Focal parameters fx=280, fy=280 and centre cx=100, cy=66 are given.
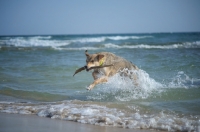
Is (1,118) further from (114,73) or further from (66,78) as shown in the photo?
(66,78)

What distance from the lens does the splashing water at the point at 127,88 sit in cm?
772

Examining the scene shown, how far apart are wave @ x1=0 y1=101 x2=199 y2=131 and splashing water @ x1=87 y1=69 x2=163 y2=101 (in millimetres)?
1386

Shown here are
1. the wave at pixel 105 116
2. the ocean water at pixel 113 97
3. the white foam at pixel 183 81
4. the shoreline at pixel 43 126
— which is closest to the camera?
the shoreline at pixel 43 126

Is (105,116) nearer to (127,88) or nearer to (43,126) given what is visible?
(43,126)

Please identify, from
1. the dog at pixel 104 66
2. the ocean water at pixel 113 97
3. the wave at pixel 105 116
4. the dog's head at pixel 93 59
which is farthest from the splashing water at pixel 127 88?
the wave at pixel 105 116

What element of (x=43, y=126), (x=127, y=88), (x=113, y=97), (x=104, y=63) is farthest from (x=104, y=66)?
(x=43, y=126)

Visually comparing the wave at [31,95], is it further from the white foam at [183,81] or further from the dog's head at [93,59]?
the white foam at [183,81]

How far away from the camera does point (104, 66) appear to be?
24.6ft

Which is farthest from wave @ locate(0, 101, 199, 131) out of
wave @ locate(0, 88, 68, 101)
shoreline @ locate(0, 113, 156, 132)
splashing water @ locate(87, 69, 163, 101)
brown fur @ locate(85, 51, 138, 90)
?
splashing water @ locate(87, 69, 163, 101)

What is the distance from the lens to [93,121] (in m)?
5.24

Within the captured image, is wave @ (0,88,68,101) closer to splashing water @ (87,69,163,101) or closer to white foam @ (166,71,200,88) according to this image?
splashing water @ (87,69,163,101)

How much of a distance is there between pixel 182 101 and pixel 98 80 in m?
2.23

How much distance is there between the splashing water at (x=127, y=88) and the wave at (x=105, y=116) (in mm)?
1386

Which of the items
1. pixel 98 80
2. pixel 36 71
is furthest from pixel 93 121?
pixel 36 71
